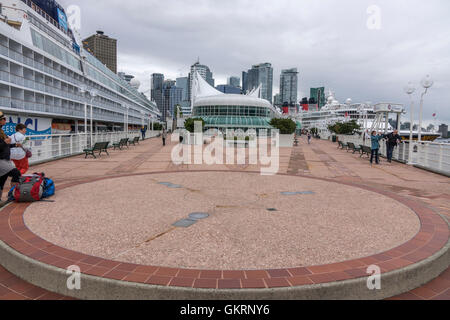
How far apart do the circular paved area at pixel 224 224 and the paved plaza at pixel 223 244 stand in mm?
16

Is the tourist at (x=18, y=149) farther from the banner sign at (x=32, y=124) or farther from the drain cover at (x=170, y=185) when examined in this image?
the banner sign at (x=32, y=124)

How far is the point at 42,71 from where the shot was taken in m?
36.7

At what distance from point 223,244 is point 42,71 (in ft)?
138

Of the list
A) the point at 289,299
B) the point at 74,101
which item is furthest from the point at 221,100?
the point at 289,299

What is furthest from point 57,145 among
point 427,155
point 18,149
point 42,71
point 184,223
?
point 42,71

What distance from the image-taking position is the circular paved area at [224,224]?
329cm

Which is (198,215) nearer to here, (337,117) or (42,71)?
(42,71)

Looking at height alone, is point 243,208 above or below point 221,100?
below

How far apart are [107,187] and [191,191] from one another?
6.96 ft

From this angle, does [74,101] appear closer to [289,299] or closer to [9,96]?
[9,96]

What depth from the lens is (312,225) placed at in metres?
4.44

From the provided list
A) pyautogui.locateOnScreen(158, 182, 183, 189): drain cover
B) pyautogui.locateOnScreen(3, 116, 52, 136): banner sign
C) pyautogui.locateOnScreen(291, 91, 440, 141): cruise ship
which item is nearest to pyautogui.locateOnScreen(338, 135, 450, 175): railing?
pyautogui.locateOnScreen(158, 182, 183, 189): drain cover
